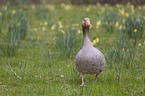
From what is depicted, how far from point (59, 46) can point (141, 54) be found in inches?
75.3

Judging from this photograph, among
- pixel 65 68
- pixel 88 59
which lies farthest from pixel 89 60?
pixel 65 68

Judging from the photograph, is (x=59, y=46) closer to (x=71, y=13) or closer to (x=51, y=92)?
(x=51, y=92)

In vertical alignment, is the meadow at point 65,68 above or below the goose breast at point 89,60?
below

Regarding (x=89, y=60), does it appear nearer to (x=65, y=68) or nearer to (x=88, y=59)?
(x=88, y=59)

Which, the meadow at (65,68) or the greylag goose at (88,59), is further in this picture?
the meadow at (65,68)

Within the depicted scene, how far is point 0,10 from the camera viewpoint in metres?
7.68

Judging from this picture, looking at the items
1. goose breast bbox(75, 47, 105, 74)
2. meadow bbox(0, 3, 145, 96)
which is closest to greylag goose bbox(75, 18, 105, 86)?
goose breast bbox(75, 47, 105, 74)

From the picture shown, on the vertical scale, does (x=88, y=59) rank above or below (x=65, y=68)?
above

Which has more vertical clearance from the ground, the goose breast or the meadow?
the goose breast

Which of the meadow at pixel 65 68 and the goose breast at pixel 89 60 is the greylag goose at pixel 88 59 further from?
the meadow at pixel 65 68

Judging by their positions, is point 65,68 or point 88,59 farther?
point 65,68

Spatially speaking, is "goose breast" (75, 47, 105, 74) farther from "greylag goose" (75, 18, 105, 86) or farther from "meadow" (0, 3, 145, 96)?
"meadow" (0, 3, 145, 96)

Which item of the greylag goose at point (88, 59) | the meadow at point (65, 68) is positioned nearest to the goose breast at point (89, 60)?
the greylag goose at point (88, 59)

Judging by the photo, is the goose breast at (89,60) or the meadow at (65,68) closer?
the goose breast at (89,60)
